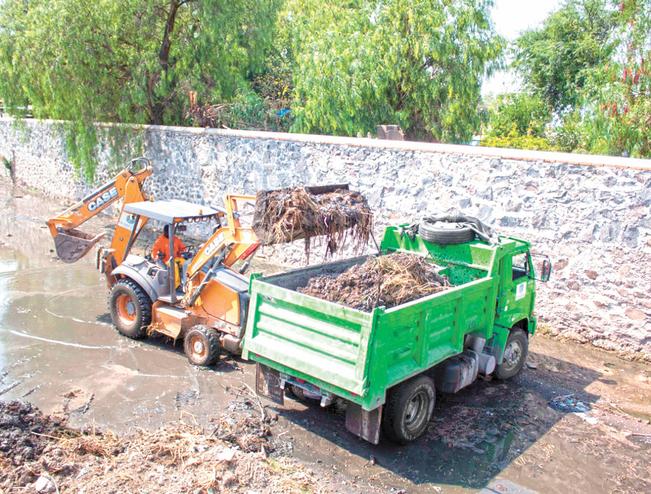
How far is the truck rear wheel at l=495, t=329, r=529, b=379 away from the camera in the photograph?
825 centimetres

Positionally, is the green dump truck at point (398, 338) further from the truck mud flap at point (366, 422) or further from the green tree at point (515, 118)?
the green tree at point (515, 118)

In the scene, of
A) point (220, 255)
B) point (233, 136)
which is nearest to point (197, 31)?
point (233, 136)

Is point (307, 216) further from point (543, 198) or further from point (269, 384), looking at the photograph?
point (543, 198)

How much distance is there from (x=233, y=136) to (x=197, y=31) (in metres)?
4.42

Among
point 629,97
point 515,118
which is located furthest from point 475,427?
point 515,118

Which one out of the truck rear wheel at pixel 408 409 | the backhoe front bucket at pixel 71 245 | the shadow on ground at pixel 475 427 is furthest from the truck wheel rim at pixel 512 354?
the backhoe front bucket at pixel 71 245

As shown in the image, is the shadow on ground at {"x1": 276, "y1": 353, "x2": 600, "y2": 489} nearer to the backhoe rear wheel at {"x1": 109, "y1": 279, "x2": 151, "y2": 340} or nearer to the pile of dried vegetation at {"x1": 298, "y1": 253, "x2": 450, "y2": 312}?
the pile of dried vegetation at {"x1": 298, "y1": 253, "x2": 450, "y2": 312}

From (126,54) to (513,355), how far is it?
13051mm

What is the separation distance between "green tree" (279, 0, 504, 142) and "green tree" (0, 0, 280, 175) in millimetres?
2267

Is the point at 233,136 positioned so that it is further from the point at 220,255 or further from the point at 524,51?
the point at 524,51

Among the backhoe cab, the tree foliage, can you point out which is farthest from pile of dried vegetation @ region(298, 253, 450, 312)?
the tree foliage

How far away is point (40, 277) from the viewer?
12.3 m

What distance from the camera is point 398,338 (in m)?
6.16

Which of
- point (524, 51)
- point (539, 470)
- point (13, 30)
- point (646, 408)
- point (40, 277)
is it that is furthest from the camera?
point (524, 51)
